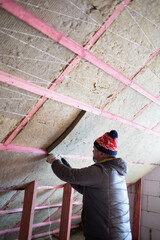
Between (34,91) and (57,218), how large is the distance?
13.4ft

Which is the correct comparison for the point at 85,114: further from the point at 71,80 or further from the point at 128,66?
the point at 128,66

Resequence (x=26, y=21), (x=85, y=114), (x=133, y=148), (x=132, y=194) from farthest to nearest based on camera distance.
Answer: (x=132, y=194)
(x=133, y=148)
(x=85, y=114)
(x=26, y=21)

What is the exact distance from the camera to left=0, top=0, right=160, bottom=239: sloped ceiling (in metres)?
1.59

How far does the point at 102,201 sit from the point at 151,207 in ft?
14.1

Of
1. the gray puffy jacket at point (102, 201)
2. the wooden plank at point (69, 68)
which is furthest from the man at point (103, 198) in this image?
the wooden plank at point (69, 68)

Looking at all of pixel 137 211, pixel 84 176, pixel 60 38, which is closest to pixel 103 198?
pixel 84 176

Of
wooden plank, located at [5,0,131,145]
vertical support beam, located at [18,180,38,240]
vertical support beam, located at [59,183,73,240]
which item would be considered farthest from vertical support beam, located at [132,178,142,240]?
wooden plank, located at [5,0,131,145]

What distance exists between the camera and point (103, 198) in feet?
6.27

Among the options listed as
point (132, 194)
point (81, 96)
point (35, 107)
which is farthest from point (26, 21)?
point (132, 194)

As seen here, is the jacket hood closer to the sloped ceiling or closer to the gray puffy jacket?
the gray puffy jacket

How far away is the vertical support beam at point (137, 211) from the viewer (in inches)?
217

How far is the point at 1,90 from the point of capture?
179cm

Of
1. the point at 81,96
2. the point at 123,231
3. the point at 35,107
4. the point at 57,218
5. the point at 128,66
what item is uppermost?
the point at 128,66

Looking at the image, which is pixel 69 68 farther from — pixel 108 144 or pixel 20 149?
pixel 20 149
